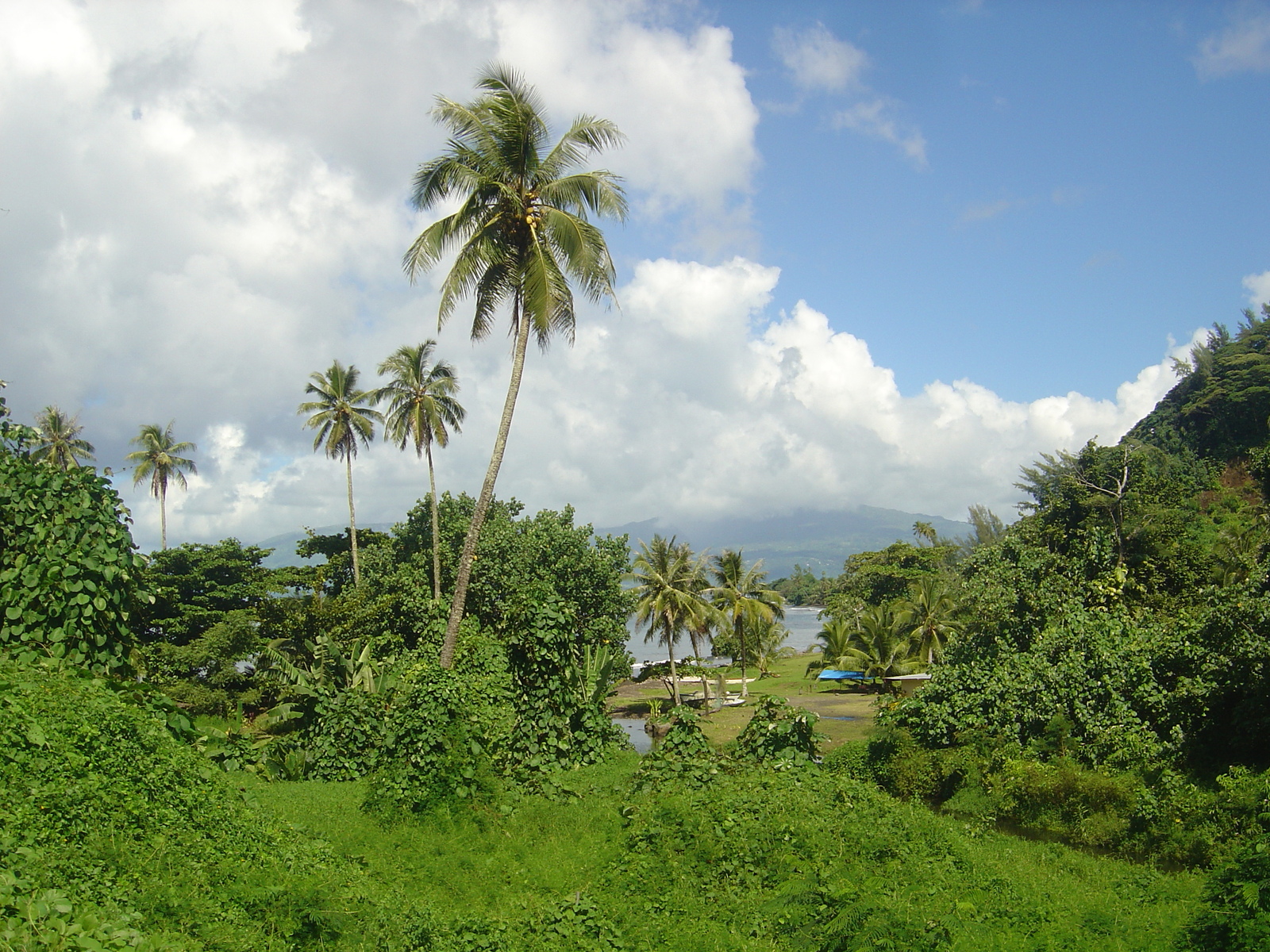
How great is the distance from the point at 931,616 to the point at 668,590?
47.1 ft

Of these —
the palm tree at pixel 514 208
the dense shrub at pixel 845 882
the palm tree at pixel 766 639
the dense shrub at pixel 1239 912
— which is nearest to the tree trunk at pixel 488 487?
the palm tree at pixel 514 208

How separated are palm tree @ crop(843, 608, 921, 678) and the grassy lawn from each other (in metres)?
1.39

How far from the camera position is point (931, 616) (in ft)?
136

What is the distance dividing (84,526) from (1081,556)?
68.7 ft

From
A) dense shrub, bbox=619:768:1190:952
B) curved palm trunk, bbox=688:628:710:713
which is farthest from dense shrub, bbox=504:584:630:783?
curved palm trunk, bbox=688:628:710:713

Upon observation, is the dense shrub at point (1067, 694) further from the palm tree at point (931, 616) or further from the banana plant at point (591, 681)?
the palm tree at point (931, 616)

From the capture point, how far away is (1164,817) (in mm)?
12305

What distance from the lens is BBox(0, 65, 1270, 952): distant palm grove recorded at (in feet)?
20.4

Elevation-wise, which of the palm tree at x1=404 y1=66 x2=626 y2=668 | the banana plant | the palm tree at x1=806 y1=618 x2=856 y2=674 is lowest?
the palm tree at x1=806 y1=618 x2=856 y2=674

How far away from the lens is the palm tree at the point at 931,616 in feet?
135

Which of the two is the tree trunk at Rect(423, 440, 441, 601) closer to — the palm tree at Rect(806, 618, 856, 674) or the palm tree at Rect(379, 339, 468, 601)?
the palm tree at Rect(379, 339, 468, 601)

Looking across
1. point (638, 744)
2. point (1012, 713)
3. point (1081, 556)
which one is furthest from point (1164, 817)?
point (638, 744)

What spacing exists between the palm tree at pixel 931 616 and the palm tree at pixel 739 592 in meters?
7.38

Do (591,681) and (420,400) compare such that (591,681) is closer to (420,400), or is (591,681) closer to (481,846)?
(481,846)
